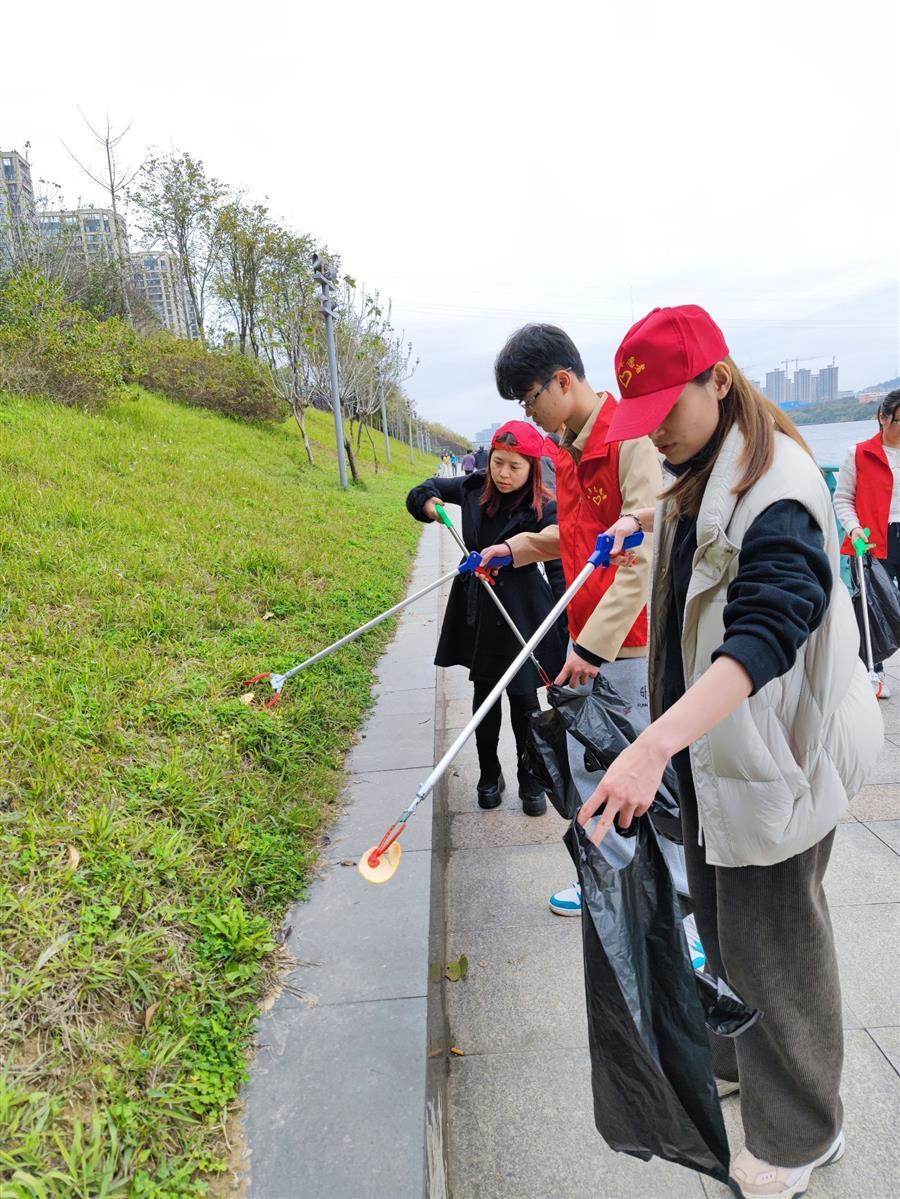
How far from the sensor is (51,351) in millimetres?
8641

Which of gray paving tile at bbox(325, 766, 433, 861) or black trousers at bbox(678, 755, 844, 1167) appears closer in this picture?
black trousers at bbox(678, 755, 844, 1167)

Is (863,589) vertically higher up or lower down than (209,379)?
lower down

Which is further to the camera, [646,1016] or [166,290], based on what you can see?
[166,290]

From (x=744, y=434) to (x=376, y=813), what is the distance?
2270 millimetres

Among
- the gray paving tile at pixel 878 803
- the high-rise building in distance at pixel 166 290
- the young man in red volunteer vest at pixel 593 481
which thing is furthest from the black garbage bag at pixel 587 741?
the high-rise building in distance at pixel 166 290

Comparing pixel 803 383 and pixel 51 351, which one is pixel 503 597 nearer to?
pixel 51 351

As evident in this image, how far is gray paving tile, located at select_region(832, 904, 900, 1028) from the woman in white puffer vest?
638 millimetres

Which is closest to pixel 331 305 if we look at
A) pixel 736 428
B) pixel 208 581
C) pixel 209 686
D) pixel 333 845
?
pixel 208 581

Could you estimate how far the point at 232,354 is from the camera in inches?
704

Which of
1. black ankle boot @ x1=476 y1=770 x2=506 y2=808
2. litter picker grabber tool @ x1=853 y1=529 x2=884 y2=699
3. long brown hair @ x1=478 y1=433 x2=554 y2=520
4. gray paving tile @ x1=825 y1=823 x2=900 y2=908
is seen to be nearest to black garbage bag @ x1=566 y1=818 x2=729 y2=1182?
gray paving tile @ x1=825 y1=823 x2=900 y2=908

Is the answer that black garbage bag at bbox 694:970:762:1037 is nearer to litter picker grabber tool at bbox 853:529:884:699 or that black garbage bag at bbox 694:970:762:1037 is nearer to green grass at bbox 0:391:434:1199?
green grass at bbox 0:391:434:1199

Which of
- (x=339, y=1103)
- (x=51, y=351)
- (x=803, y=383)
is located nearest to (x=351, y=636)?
(x=339, y=1103)

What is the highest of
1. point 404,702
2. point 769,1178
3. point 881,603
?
point 881,603

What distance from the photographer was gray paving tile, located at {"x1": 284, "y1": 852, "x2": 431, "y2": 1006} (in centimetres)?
208
